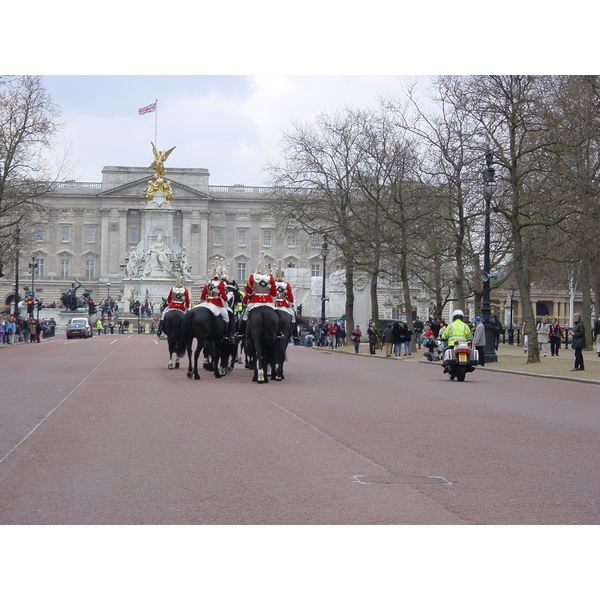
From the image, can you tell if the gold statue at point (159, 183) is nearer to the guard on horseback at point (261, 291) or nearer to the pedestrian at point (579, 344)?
the pedestrian at point (579, 344)

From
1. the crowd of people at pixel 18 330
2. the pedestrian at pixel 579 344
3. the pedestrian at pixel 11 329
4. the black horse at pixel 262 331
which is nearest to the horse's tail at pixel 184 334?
the black horse at pixel 262 331

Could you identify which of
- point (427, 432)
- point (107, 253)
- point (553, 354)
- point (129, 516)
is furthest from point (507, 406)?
point (107, 253)

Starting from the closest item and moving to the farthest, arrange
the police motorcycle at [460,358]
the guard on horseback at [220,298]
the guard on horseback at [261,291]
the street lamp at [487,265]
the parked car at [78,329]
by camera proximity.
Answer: the guard on horseback at [261,291]
the guard on horseback at [220,298]
the police motorcycle at [460,358]
the street lamp at [487,265]
the parked car at [78,329]

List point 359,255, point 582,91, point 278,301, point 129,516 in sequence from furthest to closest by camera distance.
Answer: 1. point 359,255
2. point 582,91
3. point 278,301
4. point 129,516

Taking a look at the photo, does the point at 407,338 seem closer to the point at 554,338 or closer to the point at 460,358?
the point at 554,338

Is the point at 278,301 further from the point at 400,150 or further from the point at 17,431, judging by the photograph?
the point at 400,150

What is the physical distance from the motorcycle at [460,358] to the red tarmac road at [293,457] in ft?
16.1

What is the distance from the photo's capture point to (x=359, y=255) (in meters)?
56.6

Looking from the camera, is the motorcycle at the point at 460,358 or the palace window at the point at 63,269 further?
the palace window at the point at 63,269

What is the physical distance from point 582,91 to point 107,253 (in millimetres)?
109995

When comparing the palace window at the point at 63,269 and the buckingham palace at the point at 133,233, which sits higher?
the buckingham palace at the point at 133,233

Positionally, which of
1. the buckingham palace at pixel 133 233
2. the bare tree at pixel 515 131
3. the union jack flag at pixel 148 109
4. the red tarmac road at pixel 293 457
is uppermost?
the union jack flag at pixel 148 109

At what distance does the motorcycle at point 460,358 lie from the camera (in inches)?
964

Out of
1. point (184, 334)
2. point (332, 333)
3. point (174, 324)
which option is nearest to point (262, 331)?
point (184, 334)
